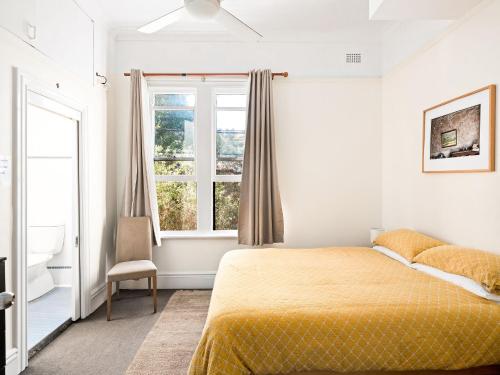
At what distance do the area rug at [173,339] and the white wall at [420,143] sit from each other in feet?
7.42

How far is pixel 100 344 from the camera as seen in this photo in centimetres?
268

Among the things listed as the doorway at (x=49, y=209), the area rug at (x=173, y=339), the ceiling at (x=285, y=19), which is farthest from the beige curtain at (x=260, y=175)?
the doorway at (x=49, y=209)

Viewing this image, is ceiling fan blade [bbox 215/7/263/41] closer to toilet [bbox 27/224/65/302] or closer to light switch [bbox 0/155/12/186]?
light switch [bbox 0/155/12/186]

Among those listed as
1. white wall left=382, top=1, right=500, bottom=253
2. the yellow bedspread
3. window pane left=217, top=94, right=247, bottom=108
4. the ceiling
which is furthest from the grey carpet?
the ceiling

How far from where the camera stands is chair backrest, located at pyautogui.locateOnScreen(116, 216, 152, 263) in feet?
11.8

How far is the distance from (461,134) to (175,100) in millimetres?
2984

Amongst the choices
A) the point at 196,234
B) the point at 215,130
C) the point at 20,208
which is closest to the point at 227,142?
the point at 215,130

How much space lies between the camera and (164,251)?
3.99m

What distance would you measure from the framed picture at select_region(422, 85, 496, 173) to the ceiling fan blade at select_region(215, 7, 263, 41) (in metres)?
1.65

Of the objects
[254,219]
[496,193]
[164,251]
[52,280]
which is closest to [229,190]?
[254,219]

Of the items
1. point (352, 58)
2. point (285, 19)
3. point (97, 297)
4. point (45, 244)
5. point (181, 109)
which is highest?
point (285, 19)

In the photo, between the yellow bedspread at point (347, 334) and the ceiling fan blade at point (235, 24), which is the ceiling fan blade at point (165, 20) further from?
the yellow bedspread at point (347, 334)

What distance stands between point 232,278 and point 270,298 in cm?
50

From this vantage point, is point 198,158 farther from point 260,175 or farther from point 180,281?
point 180,281
